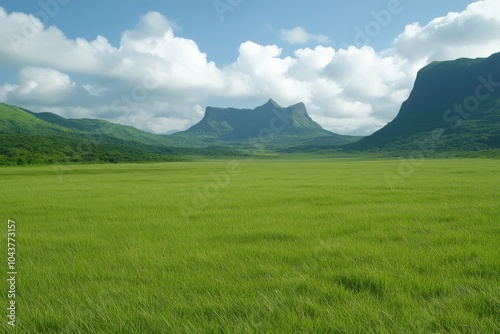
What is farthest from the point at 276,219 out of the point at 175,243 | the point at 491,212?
the point at 491,212

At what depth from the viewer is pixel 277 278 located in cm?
522

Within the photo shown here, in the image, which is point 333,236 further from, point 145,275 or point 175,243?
point 145,275

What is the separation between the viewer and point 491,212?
1120 cm

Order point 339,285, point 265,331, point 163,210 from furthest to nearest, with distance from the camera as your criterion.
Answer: point 163,210 < point 339,285 < point 265,331

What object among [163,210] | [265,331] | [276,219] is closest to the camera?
[265,331]

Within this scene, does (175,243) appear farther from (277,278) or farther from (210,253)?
(277,278)

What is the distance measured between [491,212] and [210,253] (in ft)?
35.2

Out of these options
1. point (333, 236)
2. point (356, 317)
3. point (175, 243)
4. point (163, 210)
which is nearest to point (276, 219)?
point (333, 236)

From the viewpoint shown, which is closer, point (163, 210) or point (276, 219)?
point (276, 219)

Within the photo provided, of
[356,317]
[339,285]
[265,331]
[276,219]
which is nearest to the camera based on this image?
[265,331]

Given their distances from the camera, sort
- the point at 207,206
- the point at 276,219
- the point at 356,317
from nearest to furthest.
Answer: the point at 356,317
the point at 276,219
the point at 207,206

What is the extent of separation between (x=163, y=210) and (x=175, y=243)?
6.47 metres

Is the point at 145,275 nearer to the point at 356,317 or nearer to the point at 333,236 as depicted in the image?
the point at 356,317

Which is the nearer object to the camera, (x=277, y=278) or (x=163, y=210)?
(x=277, y=278)
